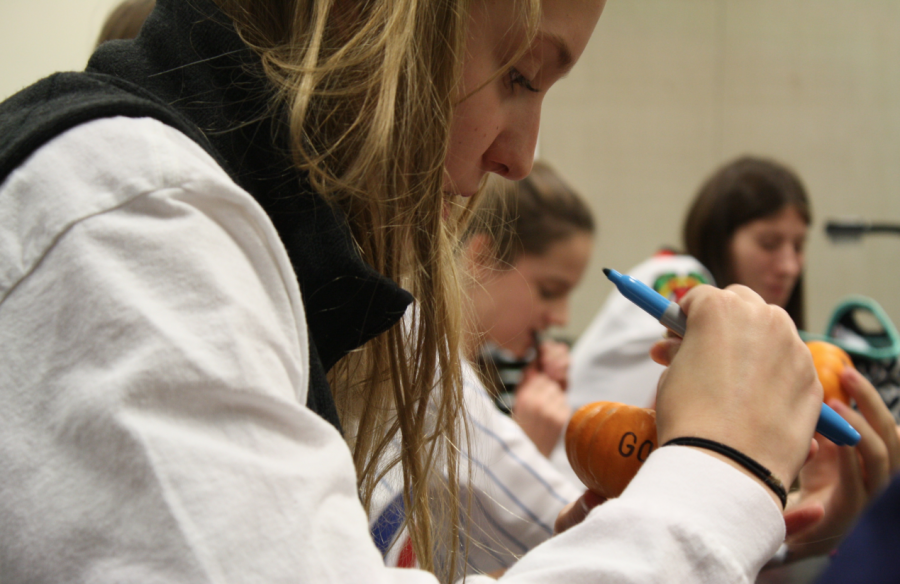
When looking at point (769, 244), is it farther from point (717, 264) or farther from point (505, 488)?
point (505, 488)

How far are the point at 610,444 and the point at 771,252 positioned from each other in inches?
54.9

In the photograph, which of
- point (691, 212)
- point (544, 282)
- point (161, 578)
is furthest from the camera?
point (691, 212)

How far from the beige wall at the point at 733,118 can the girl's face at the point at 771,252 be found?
3.04ft

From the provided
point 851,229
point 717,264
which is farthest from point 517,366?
point 851,229

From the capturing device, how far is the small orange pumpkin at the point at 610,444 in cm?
52

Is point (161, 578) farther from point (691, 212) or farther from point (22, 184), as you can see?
point (691, 212)

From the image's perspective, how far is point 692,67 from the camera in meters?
2.72

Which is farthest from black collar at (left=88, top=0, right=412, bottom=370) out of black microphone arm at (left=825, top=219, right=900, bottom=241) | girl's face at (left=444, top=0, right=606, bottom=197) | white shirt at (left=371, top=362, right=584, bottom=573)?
black microphone arm at (left=825, top=219, right=900, bottom=241)

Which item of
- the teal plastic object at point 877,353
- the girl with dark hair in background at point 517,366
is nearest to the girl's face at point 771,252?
the teal plastic object at point 877,353

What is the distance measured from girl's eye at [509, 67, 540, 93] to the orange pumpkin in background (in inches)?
16.0

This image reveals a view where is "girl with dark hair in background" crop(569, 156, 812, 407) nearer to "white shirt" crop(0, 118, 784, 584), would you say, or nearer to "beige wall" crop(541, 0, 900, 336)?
"beige wall" crop(541, 0, 900, 336)

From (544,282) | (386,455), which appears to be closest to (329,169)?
(386,455)

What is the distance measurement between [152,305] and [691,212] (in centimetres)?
176

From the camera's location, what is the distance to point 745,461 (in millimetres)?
386
